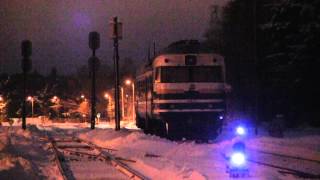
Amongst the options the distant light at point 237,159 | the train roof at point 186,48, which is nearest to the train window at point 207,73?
the train roof at point 186,48

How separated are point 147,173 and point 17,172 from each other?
11.4ft

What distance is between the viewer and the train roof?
91.0 feet

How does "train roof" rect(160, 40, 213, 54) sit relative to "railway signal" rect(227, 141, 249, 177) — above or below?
above

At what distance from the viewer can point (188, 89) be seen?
2725 centimetres

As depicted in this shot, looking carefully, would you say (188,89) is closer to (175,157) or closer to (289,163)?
(175,157)

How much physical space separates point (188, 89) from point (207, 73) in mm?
1150

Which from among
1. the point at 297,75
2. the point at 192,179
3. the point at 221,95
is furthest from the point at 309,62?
the point at 192,179

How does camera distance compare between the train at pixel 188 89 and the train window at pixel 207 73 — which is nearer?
the train at pixel 188 89

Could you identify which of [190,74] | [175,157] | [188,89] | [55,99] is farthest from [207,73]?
[55,99]

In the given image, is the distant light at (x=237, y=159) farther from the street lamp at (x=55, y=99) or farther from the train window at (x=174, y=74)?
the street lamp at (x=55, y=99)

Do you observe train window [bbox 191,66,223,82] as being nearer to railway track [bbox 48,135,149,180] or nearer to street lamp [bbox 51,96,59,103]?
railway track [bbox 48,135,149,180]

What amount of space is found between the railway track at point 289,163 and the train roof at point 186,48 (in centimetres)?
757

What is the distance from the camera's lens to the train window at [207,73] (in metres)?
27.5

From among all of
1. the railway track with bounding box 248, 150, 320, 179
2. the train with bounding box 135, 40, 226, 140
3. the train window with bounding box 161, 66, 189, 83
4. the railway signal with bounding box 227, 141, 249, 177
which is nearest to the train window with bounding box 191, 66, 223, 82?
the train with bounding box 135, 40, 226, 140
